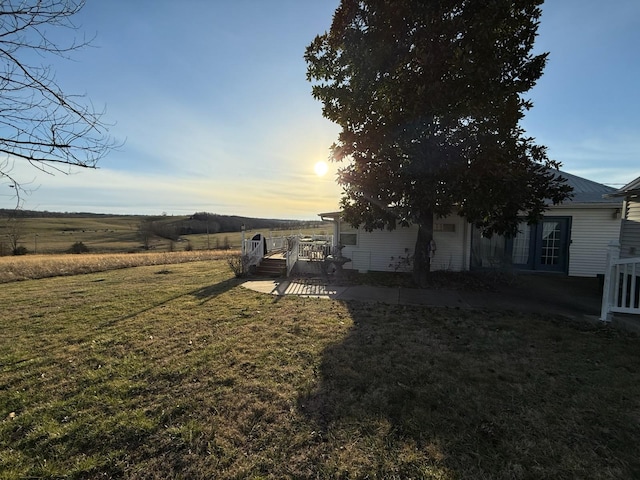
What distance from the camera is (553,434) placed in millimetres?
2584

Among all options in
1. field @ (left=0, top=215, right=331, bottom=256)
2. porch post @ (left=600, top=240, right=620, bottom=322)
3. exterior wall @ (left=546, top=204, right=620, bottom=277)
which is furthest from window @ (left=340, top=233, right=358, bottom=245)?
field @ (left=0, top=215, right=331, bottom=256)

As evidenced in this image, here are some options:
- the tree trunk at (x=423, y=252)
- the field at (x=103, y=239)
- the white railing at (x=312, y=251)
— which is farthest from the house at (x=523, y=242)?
the field at (x=103, y=239)

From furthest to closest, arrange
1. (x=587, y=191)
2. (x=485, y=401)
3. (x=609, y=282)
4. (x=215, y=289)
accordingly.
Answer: (x=587, y=191) → (x=215, y=289) → (x=609, y=282) → (x=485, y=401)

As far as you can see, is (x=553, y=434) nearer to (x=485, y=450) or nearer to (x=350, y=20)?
(x=485, y=450)

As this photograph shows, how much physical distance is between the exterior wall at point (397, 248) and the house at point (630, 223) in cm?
439

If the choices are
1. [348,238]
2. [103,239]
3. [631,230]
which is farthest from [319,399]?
[103,239]

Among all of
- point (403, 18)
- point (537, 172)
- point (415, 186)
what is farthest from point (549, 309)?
point (403, 18)

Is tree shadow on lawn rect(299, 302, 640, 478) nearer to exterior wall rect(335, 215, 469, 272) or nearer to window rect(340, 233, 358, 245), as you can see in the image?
exterior wall rect(335, 215, 469, 272)

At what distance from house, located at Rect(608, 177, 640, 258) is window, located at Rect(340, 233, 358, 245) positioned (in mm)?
7702

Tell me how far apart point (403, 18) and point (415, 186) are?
13.7ft

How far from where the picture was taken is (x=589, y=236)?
10500 millimetres

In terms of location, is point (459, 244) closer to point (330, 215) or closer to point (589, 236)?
point (589, 236)

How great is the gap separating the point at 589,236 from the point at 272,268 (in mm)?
11739

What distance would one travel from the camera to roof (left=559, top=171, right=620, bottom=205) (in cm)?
1050
